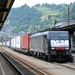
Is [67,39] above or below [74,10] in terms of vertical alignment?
below

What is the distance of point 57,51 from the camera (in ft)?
79.4

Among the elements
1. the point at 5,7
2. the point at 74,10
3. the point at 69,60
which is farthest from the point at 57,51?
the point at 74,10

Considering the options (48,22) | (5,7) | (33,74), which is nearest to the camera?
(33,74)

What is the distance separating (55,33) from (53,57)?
2485mm

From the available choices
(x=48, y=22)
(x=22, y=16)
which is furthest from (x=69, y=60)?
(x=22, y=16)

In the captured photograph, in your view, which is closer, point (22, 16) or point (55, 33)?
point (55, 33)

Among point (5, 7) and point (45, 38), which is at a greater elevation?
point (5, 7)

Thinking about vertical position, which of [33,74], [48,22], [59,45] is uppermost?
[48,22]

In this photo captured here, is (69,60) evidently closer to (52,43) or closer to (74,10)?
(52,43)

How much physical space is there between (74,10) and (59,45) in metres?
103

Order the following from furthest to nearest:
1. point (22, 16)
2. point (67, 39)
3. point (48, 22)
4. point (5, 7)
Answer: point (22, 16) < point (48, 22) < point (67, 39) < point (5, 7)

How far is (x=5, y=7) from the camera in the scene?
23484 mm

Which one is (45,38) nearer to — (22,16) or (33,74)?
(33,74)

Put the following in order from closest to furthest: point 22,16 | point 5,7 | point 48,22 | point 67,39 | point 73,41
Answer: point 5,7 < point 67,39 < point 73,41 < point 48,22 < point 22,16
